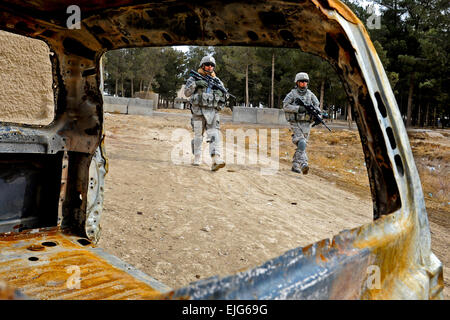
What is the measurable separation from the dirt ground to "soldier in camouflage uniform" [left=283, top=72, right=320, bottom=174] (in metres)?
0.42

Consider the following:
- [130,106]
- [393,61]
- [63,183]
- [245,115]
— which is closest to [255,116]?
[245,115]

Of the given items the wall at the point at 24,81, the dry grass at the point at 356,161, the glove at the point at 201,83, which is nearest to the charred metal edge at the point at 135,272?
the wall at the point at 24,81

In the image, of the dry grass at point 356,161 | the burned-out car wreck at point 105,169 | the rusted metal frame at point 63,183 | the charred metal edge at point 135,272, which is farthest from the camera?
the dry grass at point 356,161

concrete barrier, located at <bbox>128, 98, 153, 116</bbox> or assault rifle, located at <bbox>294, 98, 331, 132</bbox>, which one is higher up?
concrete barrier, located at <bbox>128, 98, 153, 116</bbox>

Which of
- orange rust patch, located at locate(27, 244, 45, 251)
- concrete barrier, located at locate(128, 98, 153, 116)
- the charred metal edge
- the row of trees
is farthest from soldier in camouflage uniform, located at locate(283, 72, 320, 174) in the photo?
concrete barrier, located at locate(128, 98, 153, 116)

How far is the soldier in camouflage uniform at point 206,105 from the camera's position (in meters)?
7.10

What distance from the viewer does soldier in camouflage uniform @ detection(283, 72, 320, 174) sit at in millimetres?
7867

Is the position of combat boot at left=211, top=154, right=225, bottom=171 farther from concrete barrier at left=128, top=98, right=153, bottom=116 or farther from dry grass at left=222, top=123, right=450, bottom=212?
concrete barrier at left=128, top=98, right=153, bottom=116

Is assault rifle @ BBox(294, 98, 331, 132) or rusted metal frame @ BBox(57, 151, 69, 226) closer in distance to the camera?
rusted metal frame @ BBox(57, 151, 69, 226)

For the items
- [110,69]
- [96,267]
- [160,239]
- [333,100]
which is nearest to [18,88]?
[160,239]

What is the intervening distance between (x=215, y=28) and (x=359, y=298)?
3.68ft

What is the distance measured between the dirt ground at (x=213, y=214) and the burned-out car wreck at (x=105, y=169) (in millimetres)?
445

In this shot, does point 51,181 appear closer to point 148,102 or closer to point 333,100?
point 148,102

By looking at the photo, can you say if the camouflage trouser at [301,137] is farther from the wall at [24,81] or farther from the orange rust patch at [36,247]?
the orange rust patch at [36,247]
